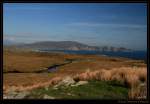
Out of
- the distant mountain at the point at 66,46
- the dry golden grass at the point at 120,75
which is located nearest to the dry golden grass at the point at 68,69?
the dry golden grass at the point at 120,75

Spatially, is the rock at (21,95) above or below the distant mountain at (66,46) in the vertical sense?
below

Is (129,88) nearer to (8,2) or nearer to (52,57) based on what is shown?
(52,57)

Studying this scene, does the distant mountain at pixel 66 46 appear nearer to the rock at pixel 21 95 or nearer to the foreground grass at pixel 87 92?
the foreground grass at pixel 87 92

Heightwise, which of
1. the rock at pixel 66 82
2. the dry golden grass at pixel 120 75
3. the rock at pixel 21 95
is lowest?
the rock at pixel 21 95

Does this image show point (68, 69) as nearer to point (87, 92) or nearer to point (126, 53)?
point (87, 92)

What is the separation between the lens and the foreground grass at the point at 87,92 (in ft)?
23.1

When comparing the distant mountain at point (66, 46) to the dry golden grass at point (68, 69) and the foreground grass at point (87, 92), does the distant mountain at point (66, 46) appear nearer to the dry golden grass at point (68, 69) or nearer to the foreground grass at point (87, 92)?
the dry golden grass at point (68, 69)

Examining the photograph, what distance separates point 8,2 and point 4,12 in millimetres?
134

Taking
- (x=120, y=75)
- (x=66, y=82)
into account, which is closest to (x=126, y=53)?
(x=120, y=75)

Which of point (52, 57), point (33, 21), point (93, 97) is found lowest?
point (93, 97)

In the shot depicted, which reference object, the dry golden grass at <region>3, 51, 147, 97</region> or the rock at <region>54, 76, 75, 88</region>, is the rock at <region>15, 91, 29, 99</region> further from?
the rock at <region>54, 76, 75, 88</region>

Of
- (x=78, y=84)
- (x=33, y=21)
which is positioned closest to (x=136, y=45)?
(x=78, y=84)

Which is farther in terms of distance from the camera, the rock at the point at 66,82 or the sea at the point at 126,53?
the rock at the point at 66,82

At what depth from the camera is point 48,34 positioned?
7078 millimetres
